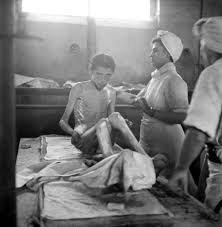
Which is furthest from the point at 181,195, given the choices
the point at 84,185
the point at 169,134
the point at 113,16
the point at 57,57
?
the point at 113,16

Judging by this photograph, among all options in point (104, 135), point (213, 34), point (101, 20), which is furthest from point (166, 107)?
point (101, 20)

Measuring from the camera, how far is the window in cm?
636

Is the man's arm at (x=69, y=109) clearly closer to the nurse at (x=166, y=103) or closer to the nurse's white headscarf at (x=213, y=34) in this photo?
the nurse at (x=166, y=103)

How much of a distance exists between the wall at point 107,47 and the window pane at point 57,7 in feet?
0.99

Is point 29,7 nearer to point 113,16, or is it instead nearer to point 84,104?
point 113,16

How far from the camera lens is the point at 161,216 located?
2.23 meters

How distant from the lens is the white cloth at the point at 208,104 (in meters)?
1.89

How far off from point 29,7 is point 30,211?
192 inches

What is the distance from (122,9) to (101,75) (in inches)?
124

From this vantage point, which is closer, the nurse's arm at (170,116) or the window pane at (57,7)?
the nurse's arm at (170,116)

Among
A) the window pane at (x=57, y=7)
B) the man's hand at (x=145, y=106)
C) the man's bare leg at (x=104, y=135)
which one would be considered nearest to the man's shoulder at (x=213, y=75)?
the man's bare leg at (x=104, y=135)

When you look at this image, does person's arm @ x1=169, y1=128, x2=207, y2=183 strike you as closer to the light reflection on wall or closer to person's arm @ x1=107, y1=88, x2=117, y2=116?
person's arm @ x1=107, y1=88, x2=117, y2=116

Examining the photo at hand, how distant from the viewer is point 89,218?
2.15m

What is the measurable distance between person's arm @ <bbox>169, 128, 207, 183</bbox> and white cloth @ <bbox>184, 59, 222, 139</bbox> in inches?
1.7
